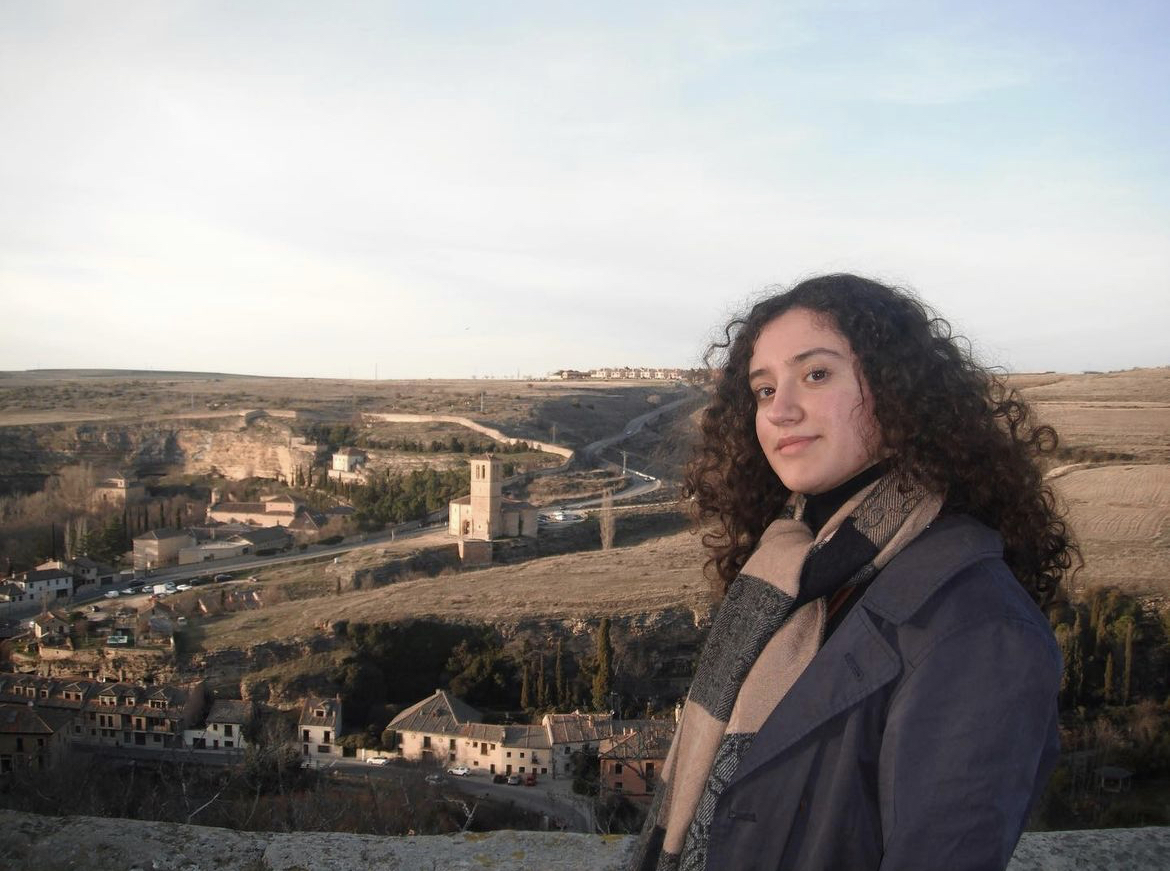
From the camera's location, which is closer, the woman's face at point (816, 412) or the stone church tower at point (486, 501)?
the woman's face at point (816, 412)

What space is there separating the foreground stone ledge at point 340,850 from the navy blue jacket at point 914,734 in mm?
1240

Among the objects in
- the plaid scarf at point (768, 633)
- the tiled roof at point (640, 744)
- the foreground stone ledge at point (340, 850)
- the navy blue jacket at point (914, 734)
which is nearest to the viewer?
the navy blue jacket at point (914, 734)

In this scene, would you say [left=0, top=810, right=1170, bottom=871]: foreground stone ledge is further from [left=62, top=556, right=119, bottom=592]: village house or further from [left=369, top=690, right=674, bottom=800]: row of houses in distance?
[left=62, top=556, right=119, bottom=592]: village house

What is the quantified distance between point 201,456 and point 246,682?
26.6 m

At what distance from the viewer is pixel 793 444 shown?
52.3 inches

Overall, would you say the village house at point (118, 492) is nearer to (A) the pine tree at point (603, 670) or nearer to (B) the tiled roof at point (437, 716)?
(B) the tiled roof at point (437, 716)

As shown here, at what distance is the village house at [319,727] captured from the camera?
11717 millimetres

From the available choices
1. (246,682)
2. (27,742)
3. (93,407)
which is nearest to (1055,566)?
(27,742)

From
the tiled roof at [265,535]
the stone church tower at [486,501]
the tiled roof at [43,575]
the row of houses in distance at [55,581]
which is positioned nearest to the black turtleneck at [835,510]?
the row of houses in distance at [55,581]

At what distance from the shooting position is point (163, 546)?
76.7 ft

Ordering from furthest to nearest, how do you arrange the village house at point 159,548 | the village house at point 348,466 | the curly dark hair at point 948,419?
the village house at point 348,466
the village house at point 159,548
the curly dark hair at point 948,419

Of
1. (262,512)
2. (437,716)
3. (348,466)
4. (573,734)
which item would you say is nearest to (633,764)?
(573,734)

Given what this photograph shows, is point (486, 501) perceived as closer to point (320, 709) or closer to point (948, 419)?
point (320, 709)

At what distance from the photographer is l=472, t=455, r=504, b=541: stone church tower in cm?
2256
